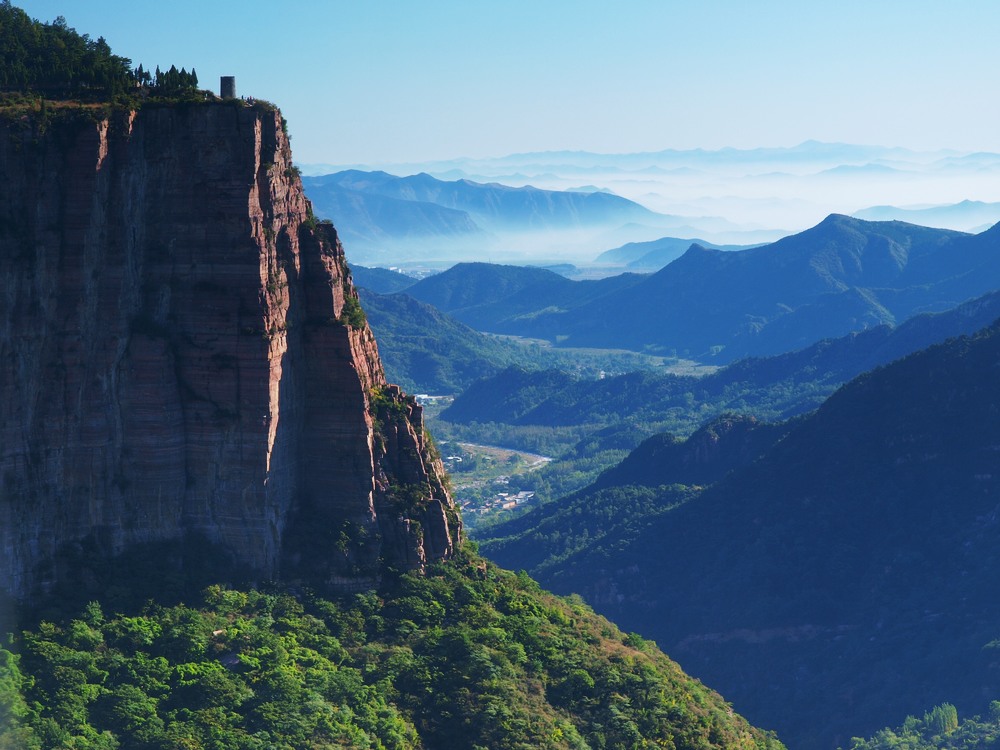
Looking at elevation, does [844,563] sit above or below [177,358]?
below

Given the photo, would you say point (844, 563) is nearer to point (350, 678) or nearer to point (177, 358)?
point (350, 678)

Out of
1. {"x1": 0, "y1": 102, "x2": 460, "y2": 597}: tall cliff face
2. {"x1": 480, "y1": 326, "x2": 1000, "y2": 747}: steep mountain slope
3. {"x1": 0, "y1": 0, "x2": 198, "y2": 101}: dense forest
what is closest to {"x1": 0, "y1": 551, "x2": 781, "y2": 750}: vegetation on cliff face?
{"x1": 0, "y1": 102, "x2": 460, "y2": 597}: tall cliff face

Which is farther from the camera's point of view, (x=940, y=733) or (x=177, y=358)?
(x=940, y=733)

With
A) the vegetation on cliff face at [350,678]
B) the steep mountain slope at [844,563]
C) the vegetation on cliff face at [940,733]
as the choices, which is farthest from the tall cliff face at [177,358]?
the steep mountain slope at [844,563]

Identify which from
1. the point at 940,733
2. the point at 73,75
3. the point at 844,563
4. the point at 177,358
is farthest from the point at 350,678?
the point at 844,563

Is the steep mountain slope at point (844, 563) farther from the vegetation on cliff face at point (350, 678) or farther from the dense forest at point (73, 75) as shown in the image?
the dense forest at point (73, 75)

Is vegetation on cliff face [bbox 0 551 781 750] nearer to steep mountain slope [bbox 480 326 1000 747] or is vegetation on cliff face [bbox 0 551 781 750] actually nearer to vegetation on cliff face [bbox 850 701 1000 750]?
vegetation on cliff face [bbox 850 701 1000 750]
